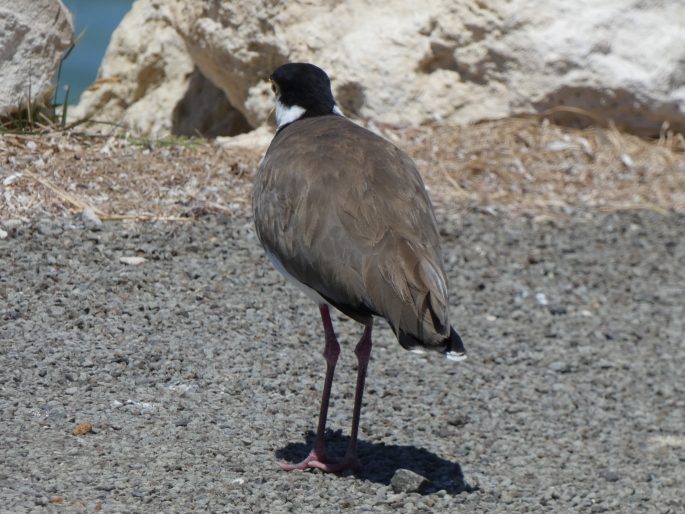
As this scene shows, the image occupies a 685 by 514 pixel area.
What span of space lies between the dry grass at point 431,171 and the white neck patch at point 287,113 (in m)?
1.28

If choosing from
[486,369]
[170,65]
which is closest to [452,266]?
[486,369]

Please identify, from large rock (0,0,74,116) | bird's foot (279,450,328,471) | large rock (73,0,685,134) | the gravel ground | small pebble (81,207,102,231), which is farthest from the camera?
large rock (73,0,685,134)

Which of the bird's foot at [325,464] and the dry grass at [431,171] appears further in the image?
the dry grass at [431,171]

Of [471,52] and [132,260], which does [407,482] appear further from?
[471,52]

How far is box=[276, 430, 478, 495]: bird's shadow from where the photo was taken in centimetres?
473

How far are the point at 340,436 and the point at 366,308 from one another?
0.96 m

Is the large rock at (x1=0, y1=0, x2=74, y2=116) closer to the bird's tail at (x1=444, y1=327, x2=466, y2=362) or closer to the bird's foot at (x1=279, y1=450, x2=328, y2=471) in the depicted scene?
the bird's foot at (x1=279, y1=450, x2=328, y2=471)

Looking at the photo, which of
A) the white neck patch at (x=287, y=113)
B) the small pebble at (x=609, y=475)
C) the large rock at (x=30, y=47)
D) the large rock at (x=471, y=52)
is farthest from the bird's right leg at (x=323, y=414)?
the large rock at (x=471, y=52)

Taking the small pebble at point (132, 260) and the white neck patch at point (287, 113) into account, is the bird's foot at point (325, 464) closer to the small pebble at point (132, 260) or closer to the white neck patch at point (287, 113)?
the white neck patch at point (287, 113)

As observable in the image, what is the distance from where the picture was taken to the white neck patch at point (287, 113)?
5.43 metres

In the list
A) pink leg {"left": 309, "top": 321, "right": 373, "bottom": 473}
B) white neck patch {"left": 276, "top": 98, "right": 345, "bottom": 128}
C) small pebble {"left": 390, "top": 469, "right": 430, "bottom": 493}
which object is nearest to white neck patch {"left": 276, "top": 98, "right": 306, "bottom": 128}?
white neck patch {"left": 276, "top": 98, "right": 345, "bottom": 128}

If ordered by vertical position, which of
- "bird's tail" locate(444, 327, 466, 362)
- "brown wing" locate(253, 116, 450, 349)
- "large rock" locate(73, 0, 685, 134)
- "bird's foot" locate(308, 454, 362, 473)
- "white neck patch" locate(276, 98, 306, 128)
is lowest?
"bird's foot" locate(308, 454, 362, 473)

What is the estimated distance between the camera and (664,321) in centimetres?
680

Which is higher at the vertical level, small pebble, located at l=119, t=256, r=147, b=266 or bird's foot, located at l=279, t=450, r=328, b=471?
small pebble, located at l=119, t=256, r=147, b=266
